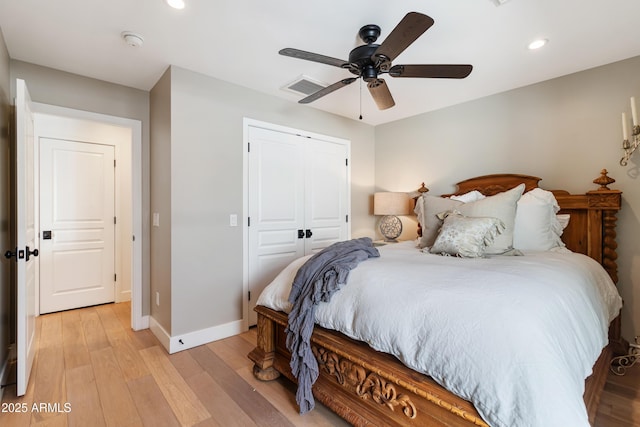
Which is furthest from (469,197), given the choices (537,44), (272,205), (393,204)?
(272,205)

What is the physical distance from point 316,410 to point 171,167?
215 cm

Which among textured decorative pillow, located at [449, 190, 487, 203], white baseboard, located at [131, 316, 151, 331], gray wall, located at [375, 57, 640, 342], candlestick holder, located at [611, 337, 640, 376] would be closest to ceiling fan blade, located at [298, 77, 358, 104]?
textured decorative pillow, located at [449, 190, 487, 203]

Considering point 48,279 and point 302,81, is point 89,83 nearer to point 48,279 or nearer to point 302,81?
point 302,81

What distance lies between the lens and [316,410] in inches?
70.5

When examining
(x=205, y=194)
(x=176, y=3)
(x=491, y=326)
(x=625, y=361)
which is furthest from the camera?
(x=205, y=194)

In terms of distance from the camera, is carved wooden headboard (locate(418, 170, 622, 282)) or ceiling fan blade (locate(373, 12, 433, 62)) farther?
carved wooden headboard (locate(418, 170, 622, 282))

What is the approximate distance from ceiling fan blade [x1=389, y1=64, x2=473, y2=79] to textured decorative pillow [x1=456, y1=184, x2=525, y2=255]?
102 centimetres

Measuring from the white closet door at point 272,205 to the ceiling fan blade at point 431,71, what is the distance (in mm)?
1630

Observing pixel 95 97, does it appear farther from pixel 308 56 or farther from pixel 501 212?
pixel 501 212

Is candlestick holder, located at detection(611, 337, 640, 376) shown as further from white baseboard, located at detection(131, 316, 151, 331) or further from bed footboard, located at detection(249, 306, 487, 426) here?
white baseboard, located at detection(131, 316, 151, 331)

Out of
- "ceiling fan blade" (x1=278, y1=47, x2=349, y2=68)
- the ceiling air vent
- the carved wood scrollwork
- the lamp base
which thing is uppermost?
the ceiling air vent

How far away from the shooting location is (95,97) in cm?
280

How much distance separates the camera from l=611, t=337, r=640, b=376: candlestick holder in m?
2.25

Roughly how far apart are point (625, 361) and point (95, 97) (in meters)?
5.05
